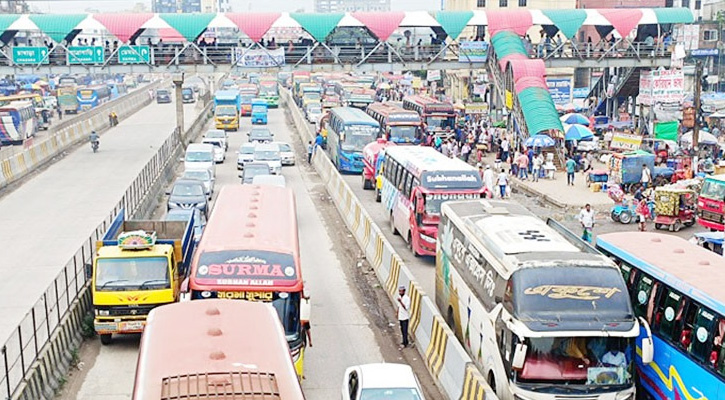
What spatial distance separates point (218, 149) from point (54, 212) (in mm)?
15032

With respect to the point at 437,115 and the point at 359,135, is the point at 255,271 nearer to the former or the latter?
the point at 359,135

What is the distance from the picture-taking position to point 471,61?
5500cm

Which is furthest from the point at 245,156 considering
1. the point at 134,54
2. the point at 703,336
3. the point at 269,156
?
the point at 703,336

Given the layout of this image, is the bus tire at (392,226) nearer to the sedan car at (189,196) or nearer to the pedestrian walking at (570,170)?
the sedan car at (189,196)

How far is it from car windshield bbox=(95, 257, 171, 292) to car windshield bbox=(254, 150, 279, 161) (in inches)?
947

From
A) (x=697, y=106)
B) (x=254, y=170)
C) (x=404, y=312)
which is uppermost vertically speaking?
(x=697, y=106)

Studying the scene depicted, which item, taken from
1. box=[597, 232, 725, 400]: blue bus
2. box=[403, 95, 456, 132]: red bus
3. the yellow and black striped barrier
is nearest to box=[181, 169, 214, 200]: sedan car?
box=[403, 95, 456, 132]: red bus

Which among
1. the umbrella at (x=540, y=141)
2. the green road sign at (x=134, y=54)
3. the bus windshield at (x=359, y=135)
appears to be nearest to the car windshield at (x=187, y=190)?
the bus windshield at (x=359, y=135)

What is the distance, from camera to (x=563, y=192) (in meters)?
38.6

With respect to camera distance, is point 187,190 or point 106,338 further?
point 187,190

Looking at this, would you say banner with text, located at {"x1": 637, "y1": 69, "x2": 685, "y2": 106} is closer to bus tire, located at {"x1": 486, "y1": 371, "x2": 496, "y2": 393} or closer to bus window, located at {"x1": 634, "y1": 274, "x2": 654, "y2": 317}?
bus window, located at {"x1": 634, "y1": 274, "x2": 654, "y2": 317}

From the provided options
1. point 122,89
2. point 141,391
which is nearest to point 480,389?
point 141,391

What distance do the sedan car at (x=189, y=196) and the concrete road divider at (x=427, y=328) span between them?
200 inches

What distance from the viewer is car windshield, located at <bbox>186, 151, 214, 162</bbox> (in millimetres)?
42500
